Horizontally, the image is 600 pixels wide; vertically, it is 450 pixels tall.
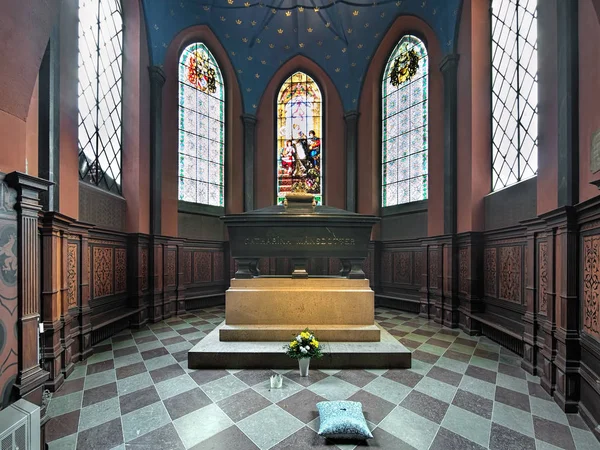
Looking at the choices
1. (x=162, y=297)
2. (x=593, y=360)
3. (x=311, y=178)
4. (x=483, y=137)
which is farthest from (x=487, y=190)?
(x=162, y=297)

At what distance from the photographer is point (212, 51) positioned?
25.7 ft

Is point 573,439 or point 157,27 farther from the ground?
point 157,27

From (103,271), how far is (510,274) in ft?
22.9

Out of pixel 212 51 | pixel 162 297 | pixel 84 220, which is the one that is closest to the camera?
pixel 84 220

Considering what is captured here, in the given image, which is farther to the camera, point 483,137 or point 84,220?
point 483,137

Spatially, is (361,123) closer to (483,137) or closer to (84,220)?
(483,137)

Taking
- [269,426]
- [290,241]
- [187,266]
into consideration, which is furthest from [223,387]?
[187,266]

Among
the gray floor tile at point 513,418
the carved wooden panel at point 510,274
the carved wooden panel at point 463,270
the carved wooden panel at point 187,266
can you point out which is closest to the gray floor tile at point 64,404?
the gray floor tile at point 513,418

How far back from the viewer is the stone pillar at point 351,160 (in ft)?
26.4

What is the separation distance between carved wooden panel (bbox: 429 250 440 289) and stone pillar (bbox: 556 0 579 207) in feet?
10.6

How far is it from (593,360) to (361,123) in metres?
7.05

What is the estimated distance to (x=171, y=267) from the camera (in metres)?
6.49

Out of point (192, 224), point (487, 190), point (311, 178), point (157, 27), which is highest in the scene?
point (157, 27)

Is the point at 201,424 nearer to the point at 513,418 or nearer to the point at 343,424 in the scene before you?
the point at 343,424
